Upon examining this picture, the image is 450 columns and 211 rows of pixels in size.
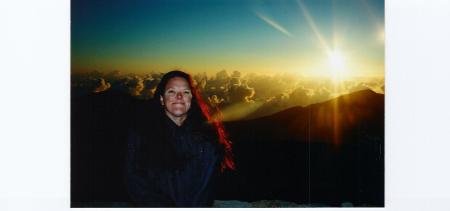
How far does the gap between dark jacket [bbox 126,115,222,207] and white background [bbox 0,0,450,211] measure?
Answer: 623 millimetres

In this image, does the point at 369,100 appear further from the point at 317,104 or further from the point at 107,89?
the point at 107,89

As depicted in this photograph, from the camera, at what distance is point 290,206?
220 inches

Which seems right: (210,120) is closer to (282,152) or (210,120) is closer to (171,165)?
(171,165)

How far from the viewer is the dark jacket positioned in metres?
5.54

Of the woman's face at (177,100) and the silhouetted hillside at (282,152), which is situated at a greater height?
the woman's face at (177,100)

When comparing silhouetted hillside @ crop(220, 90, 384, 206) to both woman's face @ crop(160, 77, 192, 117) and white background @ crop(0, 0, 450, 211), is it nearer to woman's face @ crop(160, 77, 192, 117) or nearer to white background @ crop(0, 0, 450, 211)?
white background @ crop(0, 0, 450, 211)
